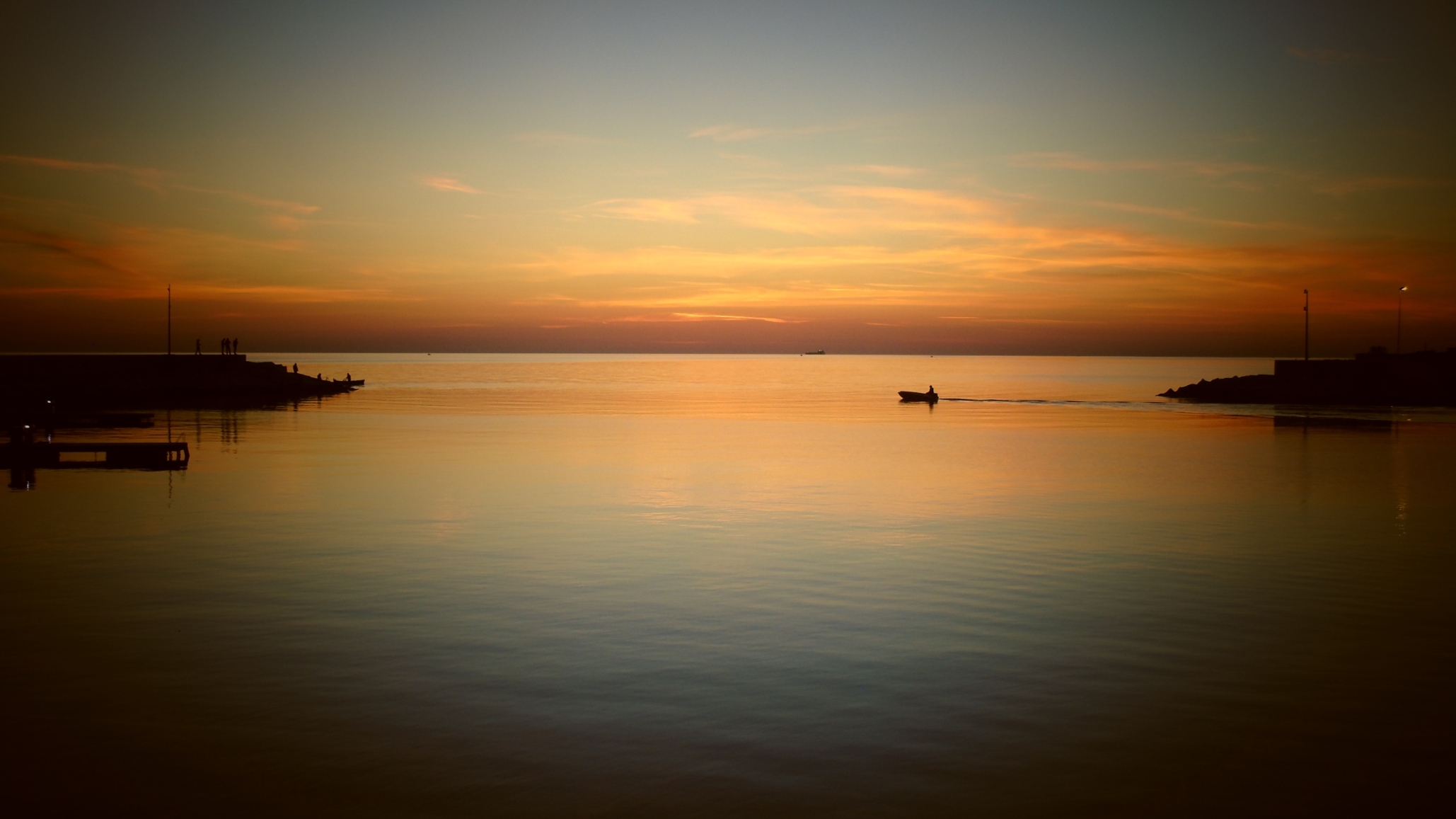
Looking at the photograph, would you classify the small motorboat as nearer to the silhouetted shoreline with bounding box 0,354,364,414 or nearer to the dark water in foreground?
the silhouetted shoreline with bounding box 0,354,364,414

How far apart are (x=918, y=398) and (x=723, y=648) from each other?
87.2 m

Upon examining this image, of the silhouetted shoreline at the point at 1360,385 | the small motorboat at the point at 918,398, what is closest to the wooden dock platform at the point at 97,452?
the small motorboat at the point at 918,398

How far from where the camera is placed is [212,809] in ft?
29.3

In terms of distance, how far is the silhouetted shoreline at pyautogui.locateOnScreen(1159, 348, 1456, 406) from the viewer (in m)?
Result: 93.7

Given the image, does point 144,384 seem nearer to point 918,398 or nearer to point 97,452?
point 97,452

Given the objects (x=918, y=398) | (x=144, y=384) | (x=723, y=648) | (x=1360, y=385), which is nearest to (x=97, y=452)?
(x=723, y=648)

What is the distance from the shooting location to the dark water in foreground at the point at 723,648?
9508mm

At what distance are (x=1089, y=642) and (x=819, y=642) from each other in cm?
375

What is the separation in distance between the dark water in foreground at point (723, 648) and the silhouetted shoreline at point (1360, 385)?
71471 mm

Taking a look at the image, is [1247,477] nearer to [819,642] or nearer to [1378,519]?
[1378,519]

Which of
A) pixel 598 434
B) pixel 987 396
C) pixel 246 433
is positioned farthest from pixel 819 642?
pixel 987 396

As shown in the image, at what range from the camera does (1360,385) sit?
9756 centimetres

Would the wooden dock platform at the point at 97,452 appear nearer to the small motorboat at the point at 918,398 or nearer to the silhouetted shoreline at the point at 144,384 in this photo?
the silhouetted shoreline at the point at 144,384

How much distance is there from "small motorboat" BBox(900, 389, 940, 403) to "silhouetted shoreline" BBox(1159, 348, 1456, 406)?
2680 cm
